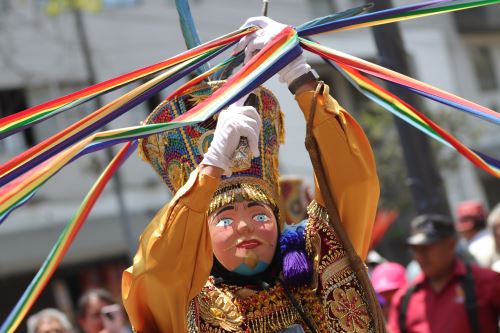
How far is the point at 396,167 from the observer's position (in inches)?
695

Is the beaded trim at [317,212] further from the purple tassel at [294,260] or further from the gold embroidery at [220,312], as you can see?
the gold embroidery at [220,312]

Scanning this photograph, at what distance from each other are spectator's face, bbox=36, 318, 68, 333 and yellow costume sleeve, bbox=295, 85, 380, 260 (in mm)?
2472

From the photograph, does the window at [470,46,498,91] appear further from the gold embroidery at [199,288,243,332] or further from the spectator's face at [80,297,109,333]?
the gold embroidery at [199,288,243,332]

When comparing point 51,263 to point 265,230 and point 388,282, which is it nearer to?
point 265,230

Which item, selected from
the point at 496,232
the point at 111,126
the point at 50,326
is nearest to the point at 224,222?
the point at 50,326

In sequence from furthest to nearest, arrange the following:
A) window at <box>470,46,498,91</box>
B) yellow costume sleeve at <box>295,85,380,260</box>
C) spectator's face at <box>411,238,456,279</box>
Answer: window at <box>470,46,498,91</box>
spectator's face at <box>411,238,456,279</box>
yellow costume sleeve at <box>295,85,380,260</box>

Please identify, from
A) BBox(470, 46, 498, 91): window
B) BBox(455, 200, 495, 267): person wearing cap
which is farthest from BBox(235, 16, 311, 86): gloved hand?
BBox(470, 46, 498, 91): window

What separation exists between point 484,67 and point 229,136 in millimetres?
18428

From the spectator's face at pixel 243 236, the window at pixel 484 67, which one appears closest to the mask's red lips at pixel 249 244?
the spectator's face at pixel 243 236

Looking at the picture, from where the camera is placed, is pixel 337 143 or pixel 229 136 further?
pixel 337 143

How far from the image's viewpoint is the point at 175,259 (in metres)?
3.64

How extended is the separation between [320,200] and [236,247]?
0.37m

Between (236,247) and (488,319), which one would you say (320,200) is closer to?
(236,247)

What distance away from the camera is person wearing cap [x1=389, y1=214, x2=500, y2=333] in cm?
500
